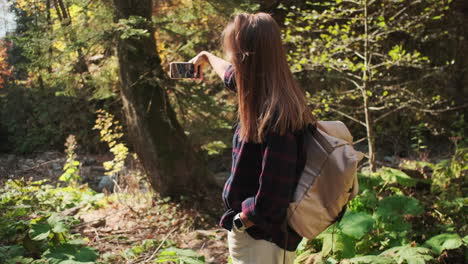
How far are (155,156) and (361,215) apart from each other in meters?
3.49

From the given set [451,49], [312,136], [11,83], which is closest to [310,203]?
[312,136]

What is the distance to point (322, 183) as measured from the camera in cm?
159

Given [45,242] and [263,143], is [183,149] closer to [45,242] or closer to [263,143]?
[45,242]

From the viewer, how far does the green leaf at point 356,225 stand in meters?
2.57

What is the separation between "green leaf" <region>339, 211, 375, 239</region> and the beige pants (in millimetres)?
966

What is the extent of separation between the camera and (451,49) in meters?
8.77

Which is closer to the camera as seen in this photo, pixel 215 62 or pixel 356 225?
pixel 215 62

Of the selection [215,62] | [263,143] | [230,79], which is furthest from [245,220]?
[215,62]

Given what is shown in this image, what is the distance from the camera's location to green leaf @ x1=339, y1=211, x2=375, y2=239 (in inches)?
101

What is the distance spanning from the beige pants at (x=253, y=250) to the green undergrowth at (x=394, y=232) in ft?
2.01

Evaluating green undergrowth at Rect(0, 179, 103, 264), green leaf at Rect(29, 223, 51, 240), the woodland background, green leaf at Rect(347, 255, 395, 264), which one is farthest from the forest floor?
green leaf at Rect(347, 255, 395, 264)

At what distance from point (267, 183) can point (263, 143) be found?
0.54 feet

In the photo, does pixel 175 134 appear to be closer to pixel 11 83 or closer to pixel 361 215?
pixel 361 215

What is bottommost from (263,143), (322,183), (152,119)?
(152,119)
